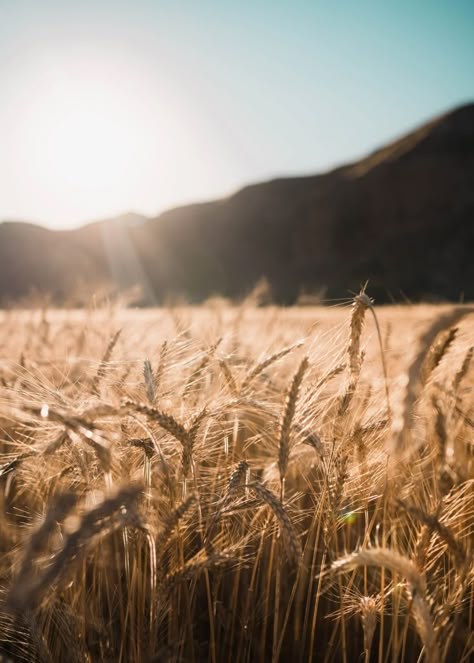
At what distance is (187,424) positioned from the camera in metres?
1.00

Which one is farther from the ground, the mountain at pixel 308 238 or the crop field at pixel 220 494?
the mountain at pixel 308 238

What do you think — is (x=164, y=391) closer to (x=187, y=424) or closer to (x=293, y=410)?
(x=187, y=424)

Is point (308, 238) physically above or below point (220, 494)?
above

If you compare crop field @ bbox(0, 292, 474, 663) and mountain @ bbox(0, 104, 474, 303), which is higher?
mountain @ bbox(0, 104, 474, 303)

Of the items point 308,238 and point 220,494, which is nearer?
point 220,494

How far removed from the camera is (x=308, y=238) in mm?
46094

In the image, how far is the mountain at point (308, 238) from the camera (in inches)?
1572

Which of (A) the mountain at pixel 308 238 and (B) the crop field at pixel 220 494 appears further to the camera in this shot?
(A) the mountain at pixel 308 238

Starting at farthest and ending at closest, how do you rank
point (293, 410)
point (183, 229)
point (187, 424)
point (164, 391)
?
point (183, 229)
point (164, 391)
point (187, 424)
point (293, 410)

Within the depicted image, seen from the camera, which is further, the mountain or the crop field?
the mountain

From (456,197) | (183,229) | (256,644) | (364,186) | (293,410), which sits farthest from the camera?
(183,229)

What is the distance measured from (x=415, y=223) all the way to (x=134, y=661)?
4512cm

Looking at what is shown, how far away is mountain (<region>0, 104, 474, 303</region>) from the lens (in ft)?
131

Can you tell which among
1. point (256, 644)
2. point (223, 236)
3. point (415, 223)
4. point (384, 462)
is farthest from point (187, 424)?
point (223, 236)
